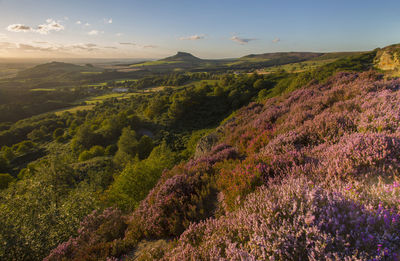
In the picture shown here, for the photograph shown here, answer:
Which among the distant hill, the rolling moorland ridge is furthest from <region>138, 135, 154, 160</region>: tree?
the distant hill

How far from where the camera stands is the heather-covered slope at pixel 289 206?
2184 millimetres

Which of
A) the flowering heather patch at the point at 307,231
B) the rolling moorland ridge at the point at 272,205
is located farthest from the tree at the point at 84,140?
the flowering heather patch at the point at 307,231

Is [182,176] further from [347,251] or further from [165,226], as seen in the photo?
[347,251]

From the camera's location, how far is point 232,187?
13.6 feet

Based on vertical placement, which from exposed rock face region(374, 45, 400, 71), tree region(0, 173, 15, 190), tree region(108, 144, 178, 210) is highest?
exposed rock face region(374, 45, 400, 71)

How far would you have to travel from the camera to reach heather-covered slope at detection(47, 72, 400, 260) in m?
2.18

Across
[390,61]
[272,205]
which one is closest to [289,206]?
[272,205]

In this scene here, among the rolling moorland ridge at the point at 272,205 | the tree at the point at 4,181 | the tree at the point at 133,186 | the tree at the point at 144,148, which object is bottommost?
the tree at the point at 4,181

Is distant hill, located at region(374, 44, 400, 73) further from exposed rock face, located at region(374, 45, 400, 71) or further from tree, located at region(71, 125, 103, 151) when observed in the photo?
tree, located at region(71, 125, 103, 151)

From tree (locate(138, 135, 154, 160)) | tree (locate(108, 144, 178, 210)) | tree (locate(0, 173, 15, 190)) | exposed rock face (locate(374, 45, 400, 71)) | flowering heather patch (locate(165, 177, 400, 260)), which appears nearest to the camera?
flowering heather patch (locate(165, 177, 400, 260))

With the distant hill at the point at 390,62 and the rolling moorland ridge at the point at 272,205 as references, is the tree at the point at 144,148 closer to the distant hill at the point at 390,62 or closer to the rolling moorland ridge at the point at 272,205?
the rolling moorland ridge at the point at 272,205

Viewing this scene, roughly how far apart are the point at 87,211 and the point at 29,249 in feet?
8.46

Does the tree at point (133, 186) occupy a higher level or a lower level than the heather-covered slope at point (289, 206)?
lower

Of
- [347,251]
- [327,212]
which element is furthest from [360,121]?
[347,251]
